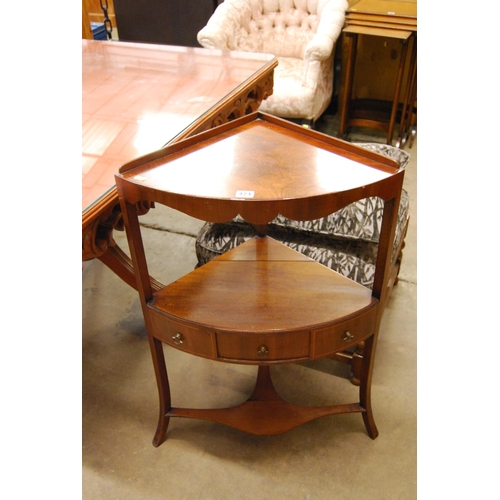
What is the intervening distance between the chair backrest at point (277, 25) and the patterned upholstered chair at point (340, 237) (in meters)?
1.86

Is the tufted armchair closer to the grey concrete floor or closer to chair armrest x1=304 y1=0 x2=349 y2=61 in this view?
chair armrest x1=304 y1=0 x2=349 y2=61

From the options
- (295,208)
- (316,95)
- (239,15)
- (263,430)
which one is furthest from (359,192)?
(239,15)

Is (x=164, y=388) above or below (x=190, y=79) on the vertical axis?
below

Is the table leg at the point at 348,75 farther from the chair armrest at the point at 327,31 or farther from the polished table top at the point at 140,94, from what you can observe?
the polished table top at the point at 140,94

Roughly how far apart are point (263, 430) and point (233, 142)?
0.87 meters

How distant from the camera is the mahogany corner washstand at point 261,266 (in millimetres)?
1099

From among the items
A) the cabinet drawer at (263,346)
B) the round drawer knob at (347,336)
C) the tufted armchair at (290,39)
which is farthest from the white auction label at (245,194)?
the tufted armchair at (290,39)

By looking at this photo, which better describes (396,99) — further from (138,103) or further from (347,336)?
(347,336)

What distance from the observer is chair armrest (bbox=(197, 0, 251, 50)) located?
3107 millimetres

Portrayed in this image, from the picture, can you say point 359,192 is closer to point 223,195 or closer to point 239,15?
point 223,195

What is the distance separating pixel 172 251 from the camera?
257cm

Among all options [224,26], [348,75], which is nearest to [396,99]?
[348,75]

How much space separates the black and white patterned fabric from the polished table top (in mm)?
421

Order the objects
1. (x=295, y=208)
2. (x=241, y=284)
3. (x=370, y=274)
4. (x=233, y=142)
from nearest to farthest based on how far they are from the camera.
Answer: (x=295, y=208) → (x=233, y=142) → (x=241, y=284) → (x=370, y=274)
